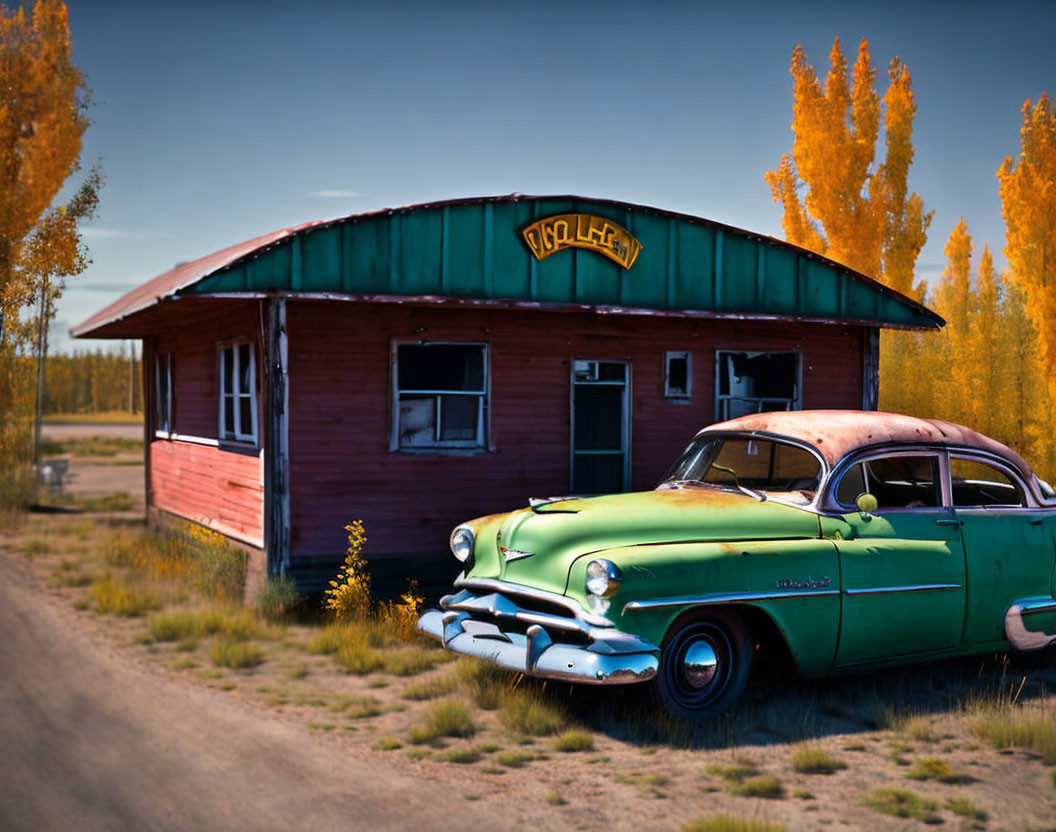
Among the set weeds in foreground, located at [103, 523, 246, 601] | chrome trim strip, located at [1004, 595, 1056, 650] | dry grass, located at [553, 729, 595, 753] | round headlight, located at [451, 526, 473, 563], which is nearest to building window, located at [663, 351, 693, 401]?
weeds in foreground, located at [103, 523, 246, 601]

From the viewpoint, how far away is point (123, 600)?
9945mm

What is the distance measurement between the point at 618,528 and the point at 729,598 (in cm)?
78

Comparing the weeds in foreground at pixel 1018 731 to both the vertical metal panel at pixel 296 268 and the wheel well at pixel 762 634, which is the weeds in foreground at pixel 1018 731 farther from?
the vertical metal panel at pixel 296 268

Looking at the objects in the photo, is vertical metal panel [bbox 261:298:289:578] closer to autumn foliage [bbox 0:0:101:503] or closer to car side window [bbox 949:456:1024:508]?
car side window [bbox 949:456:1024:508]

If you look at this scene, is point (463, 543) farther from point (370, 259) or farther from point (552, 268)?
point (552, 268)

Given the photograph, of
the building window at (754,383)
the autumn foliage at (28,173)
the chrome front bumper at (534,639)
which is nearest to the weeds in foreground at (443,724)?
the chrome front bumper at (534,639)

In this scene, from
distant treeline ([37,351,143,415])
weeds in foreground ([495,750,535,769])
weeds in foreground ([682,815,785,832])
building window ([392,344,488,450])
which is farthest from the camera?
distant treeline ([37,351,143,415])

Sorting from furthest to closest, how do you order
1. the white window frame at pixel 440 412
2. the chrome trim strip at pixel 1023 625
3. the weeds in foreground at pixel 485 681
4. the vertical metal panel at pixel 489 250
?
1. the white window frame at pixel 440 412
2. the vertical metal panel at pixel 489 250
3. the chrome trim strip at pixel 1023 625
4. the weeds in foreground at pixel 485 681

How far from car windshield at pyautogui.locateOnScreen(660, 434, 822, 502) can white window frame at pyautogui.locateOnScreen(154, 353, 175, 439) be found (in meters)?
9.95

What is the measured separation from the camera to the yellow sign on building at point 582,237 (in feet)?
34.6

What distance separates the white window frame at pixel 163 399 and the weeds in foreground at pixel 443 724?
10208 millimetres

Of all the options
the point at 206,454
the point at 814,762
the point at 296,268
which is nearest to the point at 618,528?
the point at 814,762

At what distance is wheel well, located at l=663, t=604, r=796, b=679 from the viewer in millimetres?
5953

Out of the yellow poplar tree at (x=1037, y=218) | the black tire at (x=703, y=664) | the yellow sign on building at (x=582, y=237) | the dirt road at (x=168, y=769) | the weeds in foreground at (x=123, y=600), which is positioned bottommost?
the weeds in foreground at (x=123, y=600)
